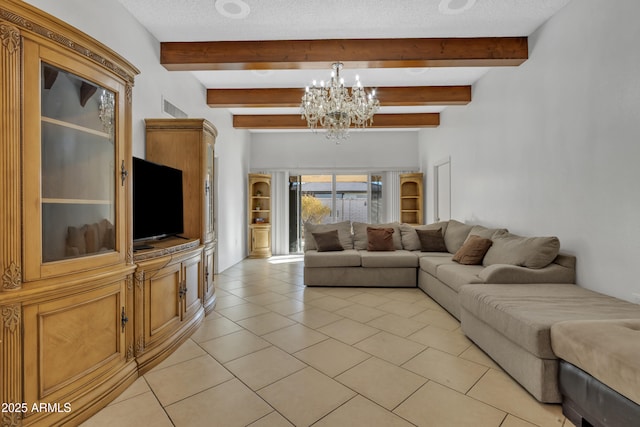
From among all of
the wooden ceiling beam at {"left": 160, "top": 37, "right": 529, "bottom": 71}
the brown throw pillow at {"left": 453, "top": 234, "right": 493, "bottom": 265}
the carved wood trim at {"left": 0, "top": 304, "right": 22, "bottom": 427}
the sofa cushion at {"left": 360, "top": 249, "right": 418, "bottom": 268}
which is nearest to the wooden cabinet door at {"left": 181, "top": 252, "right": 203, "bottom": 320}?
the carved wood trim at {"left": 0, "top": 304, "right": 22, "bottom": 427}

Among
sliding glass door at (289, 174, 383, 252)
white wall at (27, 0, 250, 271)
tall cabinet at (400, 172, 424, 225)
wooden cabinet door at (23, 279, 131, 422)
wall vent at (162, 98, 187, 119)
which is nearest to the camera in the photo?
wooden cabinet door at (23, 279, 131, 422)

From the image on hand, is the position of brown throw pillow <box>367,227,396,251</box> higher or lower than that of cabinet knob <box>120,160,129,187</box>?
lower

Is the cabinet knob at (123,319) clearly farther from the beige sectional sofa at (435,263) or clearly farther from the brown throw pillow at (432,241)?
the brown throw pillow at (432,241)

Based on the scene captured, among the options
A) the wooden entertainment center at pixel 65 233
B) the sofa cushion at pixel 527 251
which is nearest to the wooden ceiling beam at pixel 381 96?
the sofa cushion at pixel 527 251

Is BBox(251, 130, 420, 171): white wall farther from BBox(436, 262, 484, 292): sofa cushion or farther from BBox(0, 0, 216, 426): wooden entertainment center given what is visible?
BBox(0, 0, 216, 426): wooden entertainment center

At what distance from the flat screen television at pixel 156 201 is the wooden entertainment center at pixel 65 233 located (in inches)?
13.8

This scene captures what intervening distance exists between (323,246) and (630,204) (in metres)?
3.49

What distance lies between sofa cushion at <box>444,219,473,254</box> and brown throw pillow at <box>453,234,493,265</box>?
0.77 meters

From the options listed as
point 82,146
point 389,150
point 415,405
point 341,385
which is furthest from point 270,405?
point 389,150

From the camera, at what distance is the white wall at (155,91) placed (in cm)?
239

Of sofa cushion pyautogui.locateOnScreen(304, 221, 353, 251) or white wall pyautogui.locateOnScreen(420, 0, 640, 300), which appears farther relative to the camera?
sofa cushion pyautogui.locateOnScreen(304, 221, 353, 251)

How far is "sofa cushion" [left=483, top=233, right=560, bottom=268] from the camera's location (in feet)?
9.29

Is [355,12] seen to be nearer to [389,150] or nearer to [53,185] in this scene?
[53,185]

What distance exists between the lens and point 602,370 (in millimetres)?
1423
